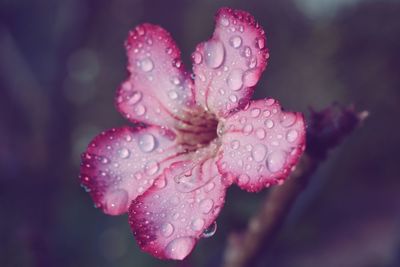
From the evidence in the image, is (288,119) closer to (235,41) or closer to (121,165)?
(235,41)

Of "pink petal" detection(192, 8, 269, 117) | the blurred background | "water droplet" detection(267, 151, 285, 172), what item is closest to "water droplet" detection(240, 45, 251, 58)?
"pink petal" detection(192, 8, 269, 117)

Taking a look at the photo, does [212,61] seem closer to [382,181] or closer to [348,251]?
[348,251]

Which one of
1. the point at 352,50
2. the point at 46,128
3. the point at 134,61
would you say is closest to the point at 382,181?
the point at 352,50

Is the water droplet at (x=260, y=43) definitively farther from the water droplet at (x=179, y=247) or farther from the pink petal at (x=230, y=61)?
the water droplet at (x=179, y=247)

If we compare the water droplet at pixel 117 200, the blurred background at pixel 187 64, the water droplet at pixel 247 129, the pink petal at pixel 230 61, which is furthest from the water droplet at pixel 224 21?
the blurred background at pixel 187 64

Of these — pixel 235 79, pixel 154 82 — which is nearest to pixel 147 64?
pixel 154 82

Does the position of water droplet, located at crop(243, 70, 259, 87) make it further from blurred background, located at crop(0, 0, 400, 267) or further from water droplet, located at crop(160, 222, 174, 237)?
blurred background, located at crop(0, 0, 400, 267)
